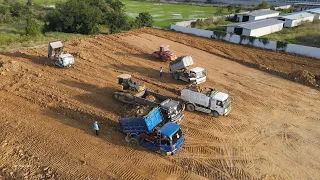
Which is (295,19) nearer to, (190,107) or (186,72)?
(186,72)

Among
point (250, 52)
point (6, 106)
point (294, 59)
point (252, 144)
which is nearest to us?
point (252, 144)

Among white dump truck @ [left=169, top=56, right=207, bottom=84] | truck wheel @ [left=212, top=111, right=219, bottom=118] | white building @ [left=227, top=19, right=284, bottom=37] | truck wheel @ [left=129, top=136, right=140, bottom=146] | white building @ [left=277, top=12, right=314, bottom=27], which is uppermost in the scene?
white building @ [left=277, top=12, right=314, bottom=27]

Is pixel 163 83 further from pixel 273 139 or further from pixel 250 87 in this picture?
pixel 273 139

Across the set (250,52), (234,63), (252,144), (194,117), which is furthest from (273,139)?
(250,52)

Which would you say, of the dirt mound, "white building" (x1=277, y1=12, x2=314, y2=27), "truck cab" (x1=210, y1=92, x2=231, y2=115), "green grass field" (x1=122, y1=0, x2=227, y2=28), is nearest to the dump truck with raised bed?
"truck cab" (x1=210, y1=92, x2=231, y2=115)

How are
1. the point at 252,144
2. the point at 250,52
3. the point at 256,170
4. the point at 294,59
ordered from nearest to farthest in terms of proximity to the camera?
the point at 256,170, the point at 252,144, the point at 294,59, the point at 250,52

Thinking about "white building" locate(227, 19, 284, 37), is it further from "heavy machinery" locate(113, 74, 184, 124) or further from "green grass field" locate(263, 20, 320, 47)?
"heavy machinery" locate(113, 74, 184, 124)
